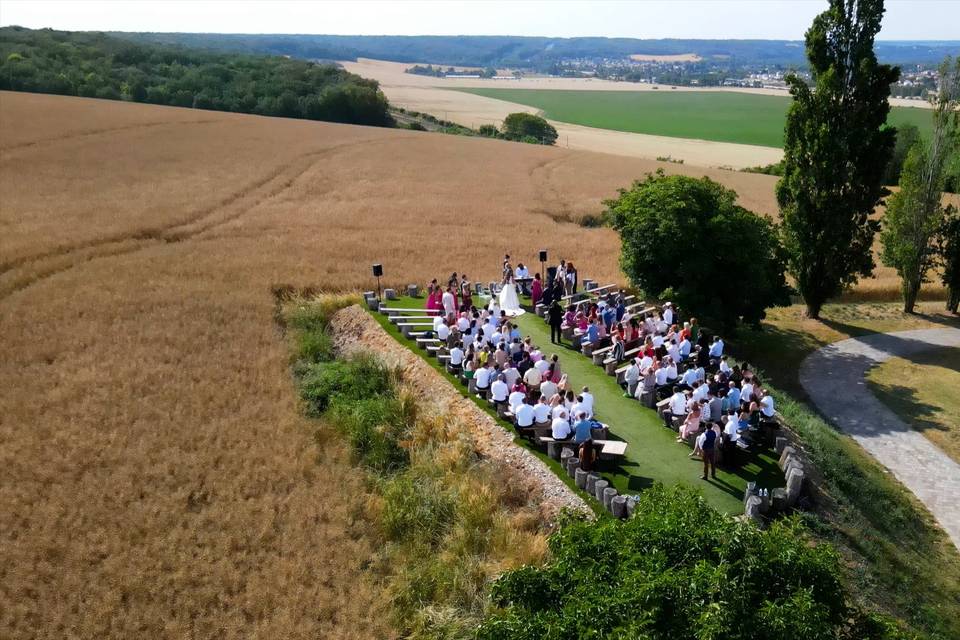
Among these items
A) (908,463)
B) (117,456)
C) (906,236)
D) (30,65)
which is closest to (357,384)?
(117,456)

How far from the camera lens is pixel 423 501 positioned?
52.9 ft

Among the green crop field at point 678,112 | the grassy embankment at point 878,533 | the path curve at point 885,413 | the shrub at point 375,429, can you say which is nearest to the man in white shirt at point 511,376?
the shrub at point 375,429

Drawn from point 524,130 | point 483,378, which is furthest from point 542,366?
point 524,130

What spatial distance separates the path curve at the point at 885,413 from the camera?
18.1 m

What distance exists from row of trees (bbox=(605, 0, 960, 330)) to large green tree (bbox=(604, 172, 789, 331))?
39 mm

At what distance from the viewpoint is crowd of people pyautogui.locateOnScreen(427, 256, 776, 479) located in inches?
639

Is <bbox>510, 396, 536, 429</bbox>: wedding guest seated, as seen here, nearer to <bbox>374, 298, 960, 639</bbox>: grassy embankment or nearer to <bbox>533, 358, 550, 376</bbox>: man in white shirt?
<bbox>374, 298, 960, 639</bbox>: grassy embankment

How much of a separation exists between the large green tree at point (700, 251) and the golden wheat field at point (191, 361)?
7.13 meters

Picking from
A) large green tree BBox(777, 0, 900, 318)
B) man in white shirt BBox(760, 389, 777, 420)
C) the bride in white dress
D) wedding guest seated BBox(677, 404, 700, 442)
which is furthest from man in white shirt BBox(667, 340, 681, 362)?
large green tree BBox(777, 0, 900, 318)

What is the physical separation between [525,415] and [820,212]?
17.2 metres

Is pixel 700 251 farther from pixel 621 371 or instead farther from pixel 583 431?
pixel 583 431

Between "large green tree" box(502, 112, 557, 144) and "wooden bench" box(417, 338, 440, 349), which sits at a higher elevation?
"large green tree" box(502, 112, 557, 144)

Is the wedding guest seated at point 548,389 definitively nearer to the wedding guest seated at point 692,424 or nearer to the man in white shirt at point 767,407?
the wedding guest seated at point 692,424

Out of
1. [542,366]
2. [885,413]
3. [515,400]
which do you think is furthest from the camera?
[885,413]
